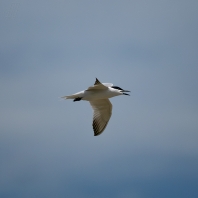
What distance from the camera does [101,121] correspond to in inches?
763

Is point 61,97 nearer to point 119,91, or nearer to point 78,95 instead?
point 78,95

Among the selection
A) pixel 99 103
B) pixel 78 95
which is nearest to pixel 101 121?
pixel 99 103

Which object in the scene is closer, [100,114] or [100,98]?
[100,98]

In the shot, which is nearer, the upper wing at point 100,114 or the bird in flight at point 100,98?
the bird in flight at point 100,98

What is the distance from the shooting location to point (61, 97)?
18578mm

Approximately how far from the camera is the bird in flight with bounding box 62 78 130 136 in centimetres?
1786

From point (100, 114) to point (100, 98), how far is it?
147 centimetres

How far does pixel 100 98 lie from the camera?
18125 millimetres

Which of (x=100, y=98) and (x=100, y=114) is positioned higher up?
(x=100, y=98)

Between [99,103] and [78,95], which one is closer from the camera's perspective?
[78,95]

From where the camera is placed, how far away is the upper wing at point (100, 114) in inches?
757

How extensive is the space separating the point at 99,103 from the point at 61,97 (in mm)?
1652

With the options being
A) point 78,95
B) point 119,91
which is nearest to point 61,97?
point 78,95

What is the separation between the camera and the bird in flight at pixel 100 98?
58.6ft
